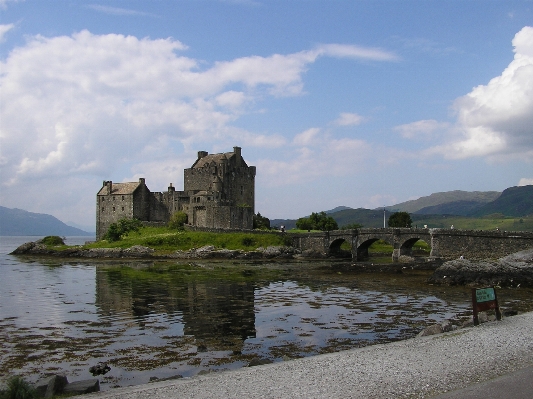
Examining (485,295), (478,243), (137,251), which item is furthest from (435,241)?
(485,295)

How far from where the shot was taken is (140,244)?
75625mm

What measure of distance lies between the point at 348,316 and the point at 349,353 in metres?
11.1

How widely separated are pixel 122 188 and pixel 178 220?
15534mm

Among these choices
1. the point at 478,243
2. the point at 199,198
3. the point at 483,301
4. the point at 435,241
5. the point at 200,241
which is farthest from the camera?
the point at 199,198

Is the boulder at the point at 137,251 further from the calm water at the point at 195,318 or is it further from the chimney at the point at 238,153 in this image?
the calm water at the point at 195,318

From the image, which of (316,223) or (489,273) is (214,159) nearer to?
(316,223)

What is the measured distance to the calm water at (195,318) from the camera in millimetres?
16266

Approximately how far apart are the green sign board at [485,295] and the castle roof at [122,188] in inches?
3046

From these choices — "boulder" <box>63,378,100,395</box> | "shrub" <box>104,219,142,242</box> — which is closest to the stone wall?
"boulder" <box>63,378,100,395</box>

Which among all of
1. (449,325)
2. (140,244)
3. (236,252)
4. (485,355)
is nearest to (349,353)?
(485,355)

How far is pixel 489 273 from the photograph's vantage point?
38219 millimetres

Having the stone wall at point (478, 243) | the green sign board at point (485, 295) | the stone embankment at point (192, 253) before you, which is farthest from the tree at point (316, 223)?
the green sign board at point (485, 295)

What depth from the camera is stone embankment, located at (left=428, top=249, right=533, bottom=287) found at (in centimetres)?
3709

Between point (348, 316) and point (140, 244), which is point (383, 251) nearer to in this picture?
point (140, 244)
